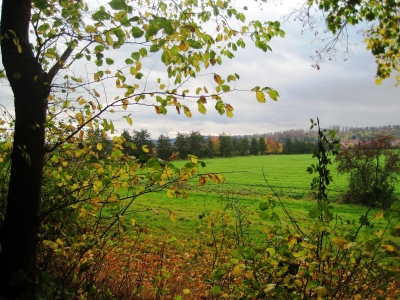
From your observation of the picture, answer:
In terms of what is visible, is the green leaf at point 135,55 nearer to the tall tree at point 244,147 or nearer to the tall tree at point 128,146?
the tall tree at point 128,146

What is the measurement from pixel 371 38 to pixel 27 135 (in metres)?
7.23

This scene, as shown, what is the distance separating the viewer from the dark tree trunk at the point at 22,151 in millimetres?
2137

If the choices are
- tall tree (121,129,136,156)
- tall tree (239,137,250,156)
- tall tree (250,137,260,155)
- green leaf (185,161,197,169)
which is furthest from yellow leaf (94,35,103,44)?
tall tree (250,137,260,155)

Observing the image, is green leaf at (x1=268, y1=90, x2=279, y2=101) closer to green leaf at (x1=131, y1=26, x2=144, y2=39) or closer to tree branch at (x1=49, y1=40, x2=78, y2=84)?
green leaf at (x1=131, y1=26, x2=144, y2=39)

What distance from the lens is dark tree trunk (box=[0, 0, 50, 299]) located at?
214 centimetres

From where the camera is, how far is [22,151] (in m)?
2.18

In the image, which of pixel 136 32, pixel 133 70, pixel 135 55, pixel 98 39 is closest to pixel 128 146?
pixel 133 70

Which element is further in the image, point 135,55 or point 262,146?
point 262,146

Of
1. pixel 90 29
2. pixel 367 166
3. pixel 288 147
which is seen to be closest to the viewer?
pixel 90 29

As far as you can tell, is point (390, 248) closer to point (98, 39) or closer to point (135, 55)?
point (135, 55)

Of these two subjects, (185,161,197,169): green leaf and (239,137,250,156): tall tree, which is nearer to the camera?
(185,161,197,169): green leaf

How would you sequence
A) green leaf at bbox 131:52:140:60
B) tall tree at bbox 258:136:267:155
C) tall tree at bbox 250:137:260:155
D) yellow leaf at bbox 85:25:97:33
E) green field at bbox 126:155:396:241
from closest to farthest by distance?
yellow leaf at bbox 85:25:97:33 → green leaf at bbox 131:52:140:60 → green field at bbox 126:155:396:241 → tall tree at bbox 250:137:260:155 → tall tree at bbox 258:136:267:155

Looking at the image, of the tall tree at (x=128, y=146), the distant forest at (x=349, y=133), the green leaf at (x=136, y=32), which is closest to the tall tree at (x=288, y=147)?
the distant forest at (x=349, y=133)

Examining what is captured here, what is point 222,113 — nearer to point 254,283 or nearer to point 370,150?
point 254,283
